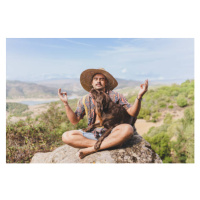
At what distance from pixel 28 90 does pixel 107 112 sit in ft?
9.75

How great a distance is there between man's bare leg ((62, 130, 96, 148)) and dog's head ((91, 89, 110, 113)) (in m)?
0.47

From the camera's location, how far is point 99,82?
2.94 meters

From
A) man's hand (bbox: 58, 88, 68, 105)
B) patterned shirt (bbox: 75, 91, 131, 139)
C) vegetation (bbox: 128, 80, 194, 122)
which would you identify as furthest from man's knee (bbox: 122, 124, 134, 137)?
vegetation (bbox: 128, 80, 194, 122)

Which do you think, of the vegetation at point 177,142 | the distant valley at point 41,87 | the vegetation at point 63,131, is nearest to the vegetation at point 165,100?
the vegetation at point 63,131

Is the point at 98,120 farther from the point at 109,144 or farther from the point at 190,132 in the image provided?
the point at 190,132

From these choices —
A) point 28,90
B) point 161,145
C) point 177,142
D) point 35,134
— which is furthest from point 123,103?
point 177,142

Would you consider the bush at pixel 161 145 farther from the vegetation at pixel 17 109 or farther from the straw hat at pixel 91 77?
the vegetation at pixel 17 109

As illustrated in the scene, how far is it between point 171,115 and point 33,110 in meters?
4.43

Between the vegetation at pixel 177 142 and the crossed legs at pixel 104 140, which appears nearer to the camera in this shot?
the crossed legs at pixel 104 140

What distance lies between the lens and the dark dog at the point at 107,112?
2.77 m

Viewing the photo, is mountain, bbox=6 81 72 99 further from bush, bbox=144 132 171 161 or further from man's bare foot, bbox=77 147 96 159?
bush, bbox=144 132 171 161

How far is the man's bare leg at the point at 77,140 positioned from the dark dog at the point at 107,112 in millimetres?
125

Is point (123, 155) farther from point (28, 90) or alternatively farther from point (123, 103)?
point (28, 90)

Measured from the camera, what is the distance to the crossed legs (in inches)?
108
